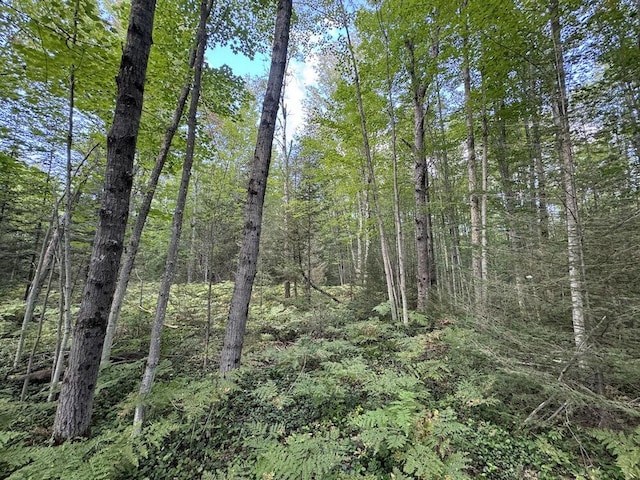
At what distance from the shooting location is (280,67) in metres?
3.59

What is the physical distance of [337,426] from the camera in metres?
2.79

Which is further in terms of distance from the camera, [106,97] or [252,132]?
[252,132]

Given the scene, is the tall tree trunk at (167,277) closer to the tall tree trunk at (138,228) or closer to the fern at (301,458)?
the tall tree trunk at (138,228)

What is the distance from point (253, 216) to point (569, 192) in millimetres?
3478

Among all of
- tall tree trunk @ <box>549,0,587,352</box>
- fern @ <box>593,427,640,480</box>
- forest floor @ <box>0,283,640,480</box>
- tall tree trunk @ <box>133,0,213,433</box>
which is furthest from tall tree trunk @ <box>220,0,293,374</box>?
fern @ <box>593,427,640,480</box>

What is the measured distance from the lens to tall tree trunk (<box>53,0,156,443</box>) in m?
2.18

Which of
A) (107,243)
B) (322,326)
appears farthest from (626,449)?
(322,326)

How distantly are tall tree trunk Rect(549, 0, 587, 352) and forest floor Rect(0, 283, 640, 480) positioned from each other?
2.55 ft

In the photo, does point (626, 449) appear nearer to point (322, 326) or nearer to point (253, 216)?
point (253, 216)

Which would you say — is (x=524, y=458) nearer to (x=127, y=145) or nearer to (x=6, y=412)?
(x=127, y=145)

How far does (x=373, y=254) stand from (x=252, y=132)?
23.0ft

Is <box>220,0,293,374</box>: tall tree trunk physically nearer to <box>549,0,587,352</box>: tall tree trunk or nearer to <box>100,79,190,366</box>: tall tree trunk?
<box>100,79,190,366</box>: tall tree trunk

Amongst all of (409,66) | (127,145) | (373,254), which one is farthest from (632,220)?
(373,254)

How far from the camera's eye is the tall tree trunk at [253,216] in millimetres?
3248
